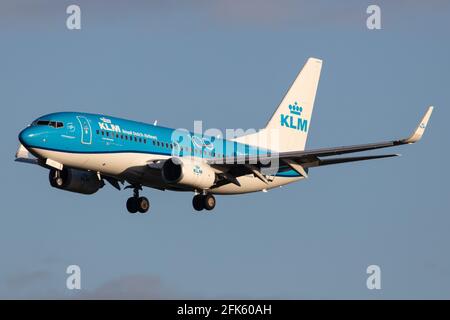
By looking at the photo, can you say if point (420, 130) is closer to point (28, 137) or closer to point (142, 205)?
point (142, 205)

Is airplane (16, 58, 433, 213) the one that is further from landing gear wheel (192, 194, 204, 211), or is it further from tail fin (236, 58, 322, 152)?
tail fin (236, 58, 322, 152)

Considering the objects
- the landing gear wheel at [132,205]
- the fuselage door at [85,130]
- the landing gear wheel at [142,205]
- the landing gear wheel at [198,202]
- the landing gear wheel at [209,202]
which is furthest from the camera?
the landing gear wheel at [132,205]

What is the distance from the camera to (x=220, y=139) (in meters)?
81.0

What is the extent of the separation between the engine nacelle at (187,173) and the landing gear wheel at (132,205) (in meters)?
5.15

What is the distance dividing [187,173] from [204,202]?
3640mm

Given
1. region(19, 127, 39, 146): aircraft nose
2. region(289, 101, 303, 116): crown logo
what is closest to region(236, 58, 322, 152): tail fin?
region(289, 101, 303, 116): crown logo

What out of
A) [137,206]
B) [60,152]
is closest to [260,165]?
[137,206]

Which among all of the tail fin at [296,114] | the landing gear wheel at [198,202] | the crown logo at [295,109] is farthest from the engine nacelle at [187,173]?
the crown logo at [295,109]

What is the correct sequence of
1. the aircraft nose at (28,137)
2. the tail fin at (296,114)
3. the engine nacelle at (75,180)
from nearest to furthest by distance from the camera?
1. the aircraft nose at (28,137)
2. the engine nacelle at (75,180)
3. the tail fin at (296,114)

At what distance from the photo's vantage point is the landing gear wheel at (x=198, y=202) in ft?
255

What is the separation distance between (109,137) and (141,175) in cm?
348

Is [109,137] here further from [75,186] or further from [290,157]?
[290,157]

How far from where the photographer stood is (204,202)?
7762 centimetres

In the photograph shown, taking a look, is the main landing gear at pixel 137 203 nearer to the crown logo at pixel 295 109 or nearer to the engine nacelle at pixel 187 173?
the engine nacelle at pixel 187 173
